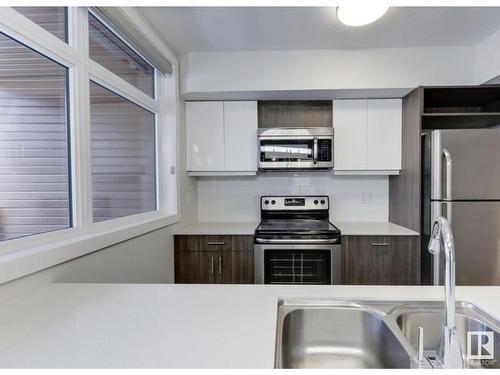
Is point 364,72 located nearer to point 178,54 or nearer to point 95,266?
point 178,54

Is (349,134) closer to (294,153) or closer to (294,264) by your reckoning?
(294,153)

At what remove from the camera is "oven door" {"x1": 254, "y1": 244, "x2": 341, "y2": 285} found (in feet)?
7.74

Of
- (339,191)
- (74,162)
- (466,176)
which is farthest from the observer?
(339,191)

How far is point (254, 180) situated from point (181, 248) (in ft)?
3.44

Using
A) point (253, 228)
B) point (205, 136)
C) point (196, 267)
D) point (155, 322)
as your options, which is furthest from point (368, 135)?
point (155, 322)

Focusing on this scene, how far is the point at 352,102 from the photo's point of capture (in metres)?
2.72

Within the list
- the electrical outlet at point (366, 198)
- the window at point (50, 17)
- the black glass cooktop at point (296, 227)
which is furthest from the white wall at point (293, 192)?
the window at point (50, 17)

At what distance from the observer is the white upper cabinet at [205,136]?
278 centimetres

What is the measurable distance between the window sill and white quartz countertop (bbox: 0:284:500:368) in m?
0.10

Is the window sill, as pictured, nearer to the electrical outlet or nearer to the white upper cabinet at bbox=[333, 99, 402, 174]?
the white upper cabinet at bbox=[333, 99, 402, 174]

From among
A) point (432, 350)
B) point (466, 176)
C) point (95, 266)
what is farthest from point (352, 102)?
point (95, 266)

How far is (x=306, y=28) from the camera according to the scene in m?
2.10

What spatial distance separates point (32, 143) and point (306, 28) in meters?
1.86

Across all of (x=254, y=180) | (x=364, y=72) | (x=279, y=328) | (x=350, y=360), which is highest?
(x=364, y=72)
